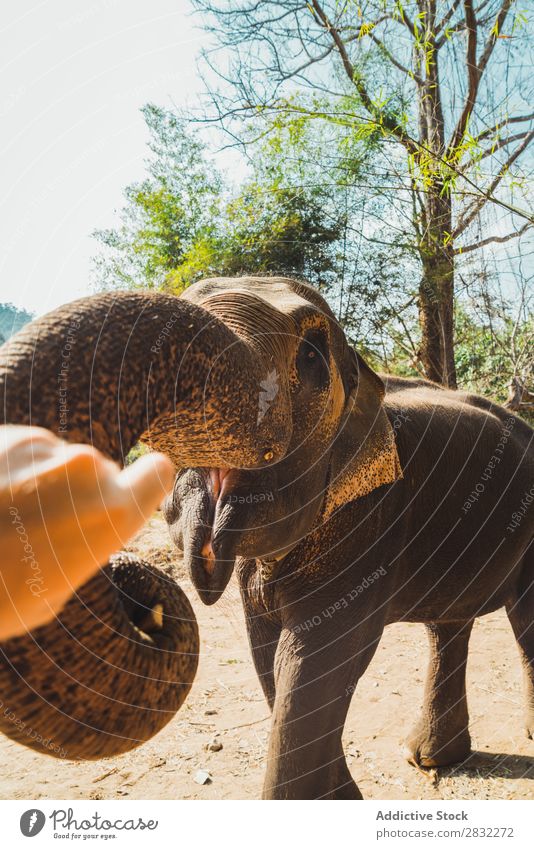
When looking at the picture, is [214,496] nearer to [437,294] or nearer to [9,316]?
[9,316]

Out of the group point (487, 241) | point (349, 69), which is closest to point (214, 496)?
point (487, 241)

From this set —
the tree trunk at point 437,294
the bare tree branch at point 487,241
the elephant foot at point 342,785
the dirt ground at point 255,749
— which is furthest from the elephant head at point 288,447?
the tree trunk at point 437,294

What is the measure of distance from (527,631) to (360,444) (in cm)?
167

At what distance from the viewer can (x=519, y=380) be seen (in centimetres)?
473

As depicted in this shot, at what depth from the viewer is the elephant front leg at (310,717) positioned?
1.62m

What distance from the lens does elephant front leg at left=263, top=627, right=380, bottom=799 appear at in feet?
5.32

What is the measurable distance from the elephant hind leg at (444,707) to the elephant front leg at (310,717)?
1.11 m

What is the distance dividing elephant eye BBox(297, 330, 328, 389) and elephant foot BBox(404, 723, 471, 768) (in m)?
1.88

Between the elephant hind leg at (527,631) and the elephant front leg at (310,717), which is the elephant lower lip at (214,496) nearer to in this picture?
the elephant front leg at (310,717)

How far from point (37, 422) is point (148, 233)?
306cm

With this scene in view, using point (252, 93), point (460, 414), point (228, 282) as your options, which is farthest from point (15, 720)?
point (252, 93)

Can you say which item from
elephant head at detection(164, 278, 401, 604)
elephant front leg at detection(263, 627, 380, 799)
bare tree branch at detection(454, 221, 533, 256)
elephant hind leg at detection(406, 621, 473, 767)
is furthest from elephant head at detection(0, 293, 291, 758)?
bare tree branch at detection(454, 221, 533, 256)

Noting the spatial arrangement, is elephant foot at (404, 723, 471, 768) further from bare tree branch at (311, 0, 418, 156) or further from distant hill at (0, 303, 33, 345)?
bare tree branch at (311, 0, 418, 156)
